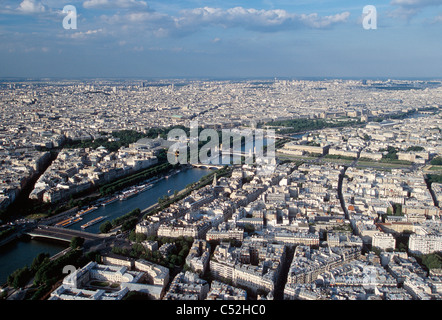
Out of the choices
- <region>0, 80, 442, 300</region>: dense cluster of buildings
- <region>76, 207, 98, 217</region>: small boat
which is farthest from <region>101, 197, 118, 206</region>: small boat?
<region>0, 80, 442, 300</region>: dense cluster of buildings

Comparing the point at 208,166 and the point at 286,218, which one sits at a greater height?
the point at 208,166

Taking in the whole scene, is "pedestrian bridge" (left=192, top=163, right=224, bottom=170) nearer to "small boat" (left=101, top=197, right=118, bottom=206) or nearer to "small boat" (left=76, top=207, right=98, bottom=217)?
"small boat" (left=101, top=197, right=118, bottom=206)

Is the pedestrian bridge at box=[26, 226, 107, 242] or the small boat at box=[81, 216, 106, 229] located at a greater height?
the small boat at box=[81, 216, 106, 229]

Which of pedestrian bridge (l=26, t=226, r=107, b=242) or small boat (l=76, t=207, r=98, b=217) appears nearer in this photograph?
pedestrian bridge (l=26, t=226, r=107, b=242)

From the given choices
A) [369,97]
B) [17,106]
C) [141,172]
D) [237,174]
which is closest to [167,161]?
[141,172]

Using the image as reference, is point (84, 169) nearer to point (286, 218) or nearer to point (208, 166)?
point (208, 166)

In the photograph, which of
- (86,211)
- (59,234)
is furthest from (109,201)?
(59,234)

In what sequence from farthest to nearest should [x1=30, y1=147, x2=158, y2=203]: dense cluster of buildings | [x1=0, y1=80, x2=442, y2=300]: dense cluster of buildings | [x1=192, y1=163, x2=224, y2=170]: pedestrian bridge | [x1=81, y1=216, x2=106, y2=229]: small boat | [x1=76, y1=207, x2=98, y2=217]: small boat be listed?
[x1=192, y1=163, x2=224, y2=170]: pedestrian bridge
[x1=30, y1=147, x2=158, y2=203]: dense cluster of buildings
[x1=76, y1=207, x2=98, y2=217]: small boat
[x1=81, y1=216, x2=106, y2=229]: small boat
[x1=0, y1=80, x2=442, y2=300]: dense cluster of buildings

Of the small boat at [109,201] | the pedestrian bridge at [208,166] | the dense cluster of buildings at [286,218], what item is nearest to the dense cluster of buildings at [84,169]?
the dense cluster of buildings at [286,218]

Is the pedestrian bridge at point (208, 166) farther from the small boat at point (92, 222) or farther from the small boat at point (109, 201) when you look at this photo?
the small boat at point (92, 222)

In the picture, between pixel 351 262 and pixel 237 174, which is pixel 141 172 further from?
pixel 351 262
